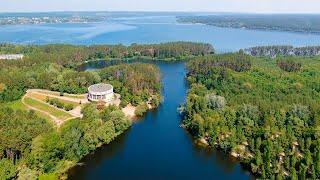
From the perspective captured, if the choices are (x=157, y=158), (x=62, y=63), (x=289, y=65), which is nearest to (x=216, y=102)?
(x=157, y=158)

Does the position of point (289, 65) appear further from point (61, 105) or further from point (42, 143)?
point (42, 143)

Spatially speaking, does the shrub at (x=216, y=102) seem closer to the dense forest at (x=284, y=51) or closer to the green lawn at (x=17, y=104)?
the green lawn at (x=17, y=104)

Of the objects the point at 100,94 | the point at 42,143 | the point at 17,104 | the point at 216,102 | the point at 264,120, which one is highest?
the point at 42,143

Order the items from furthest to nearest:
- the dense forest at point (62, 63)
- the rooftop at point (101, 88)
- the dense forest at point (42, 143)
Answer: the dense forest at point (62, 63) → the rooftop at point (101, 88) → the dense forest at point (42, 143)

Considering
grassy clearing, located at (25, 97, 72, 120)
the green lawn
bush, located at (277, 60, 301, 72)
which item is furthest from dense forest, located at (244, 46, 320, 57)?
the green lawn

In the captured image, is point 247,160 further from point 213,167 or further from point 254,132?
point 254,132

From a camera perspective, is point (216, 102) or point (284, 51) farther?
point (284, 51)

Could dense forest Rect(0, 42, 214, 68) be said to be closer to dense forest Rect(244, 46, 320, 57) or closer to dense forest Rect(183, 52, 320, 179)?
dense forest Rect(244, 46, 320, 57)

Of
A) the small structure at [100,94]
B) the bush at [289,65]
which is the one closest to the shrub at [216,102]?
the small structure at [100,94]
